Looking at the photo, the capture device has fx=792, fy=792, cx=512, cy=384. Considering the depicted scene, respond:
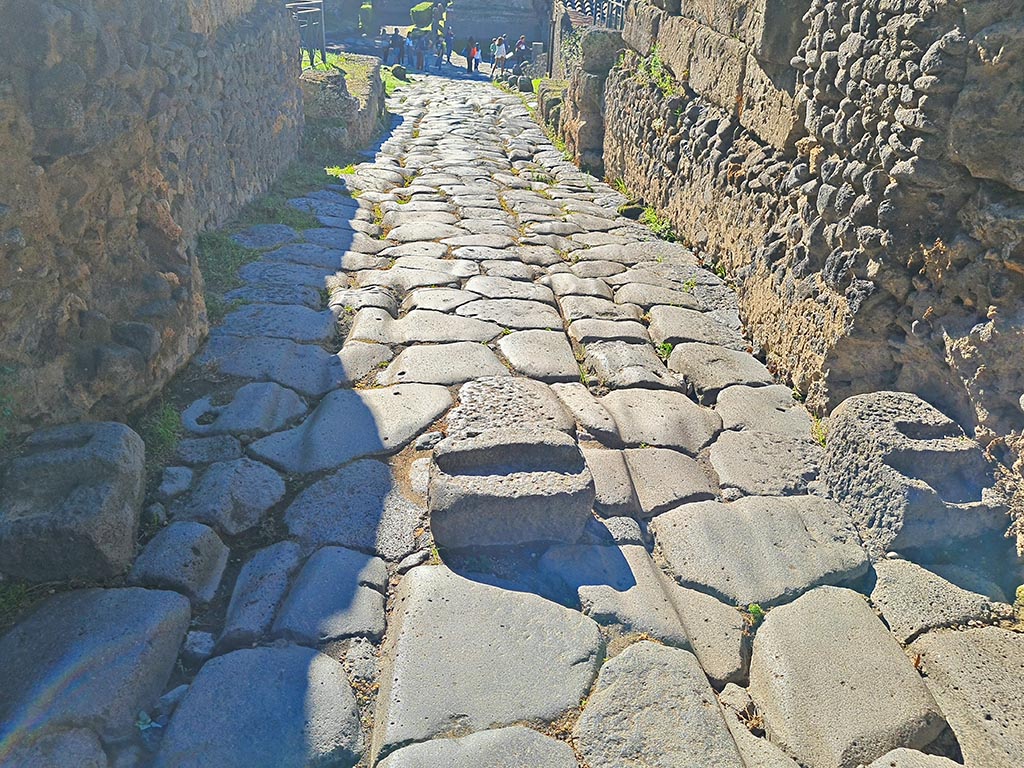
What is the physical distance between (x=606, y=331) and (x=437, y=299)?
105 centimetres

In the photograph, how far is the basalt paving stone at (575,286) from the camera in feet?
16.5

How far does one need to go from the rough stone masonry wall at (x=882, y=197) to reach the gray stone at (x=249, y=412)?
237 cm

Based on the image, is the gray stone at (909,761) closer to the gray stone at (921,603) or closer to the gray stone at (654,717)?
the gray stone at (654,717)

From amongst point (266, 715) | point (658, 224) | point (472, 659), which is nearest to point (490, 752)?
point (472, 659)

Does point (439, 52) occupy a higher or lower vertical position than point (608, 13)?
lower

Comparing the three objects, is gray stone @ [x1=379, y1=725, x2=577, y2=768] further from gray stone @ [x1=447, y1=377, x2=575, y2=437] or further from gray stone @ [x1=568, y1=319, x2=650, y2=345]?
gray stone @ [x1=568, y1=319, x2=650, y2=345]

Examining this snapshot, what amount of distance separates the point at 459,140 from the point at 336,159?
2.34m

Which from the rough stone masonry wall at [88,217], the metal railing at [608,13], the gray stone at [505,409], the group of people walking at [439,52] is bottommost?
the group of people walking at [439,52]

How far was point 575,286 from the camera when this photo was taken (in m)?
5.10

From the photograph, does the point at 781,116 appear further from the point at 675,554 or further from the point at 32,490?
the point at 32,490

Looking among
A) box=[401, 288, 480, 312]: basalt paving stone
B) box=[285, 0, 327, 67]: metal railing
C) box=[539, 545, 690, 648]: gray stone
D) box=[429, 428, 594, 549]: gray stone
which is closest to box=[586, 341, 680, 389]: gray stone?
box=[401, 288, 480, 312]: basalt paving stone

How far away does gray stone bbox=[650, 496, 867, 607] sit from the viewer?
2561mm

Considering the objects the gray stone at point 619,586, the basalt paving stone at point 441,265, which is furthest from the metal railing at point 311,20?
the gray stone at point 619,586

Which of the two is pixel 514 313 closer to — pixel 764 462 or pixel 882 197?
pixel 764 462
